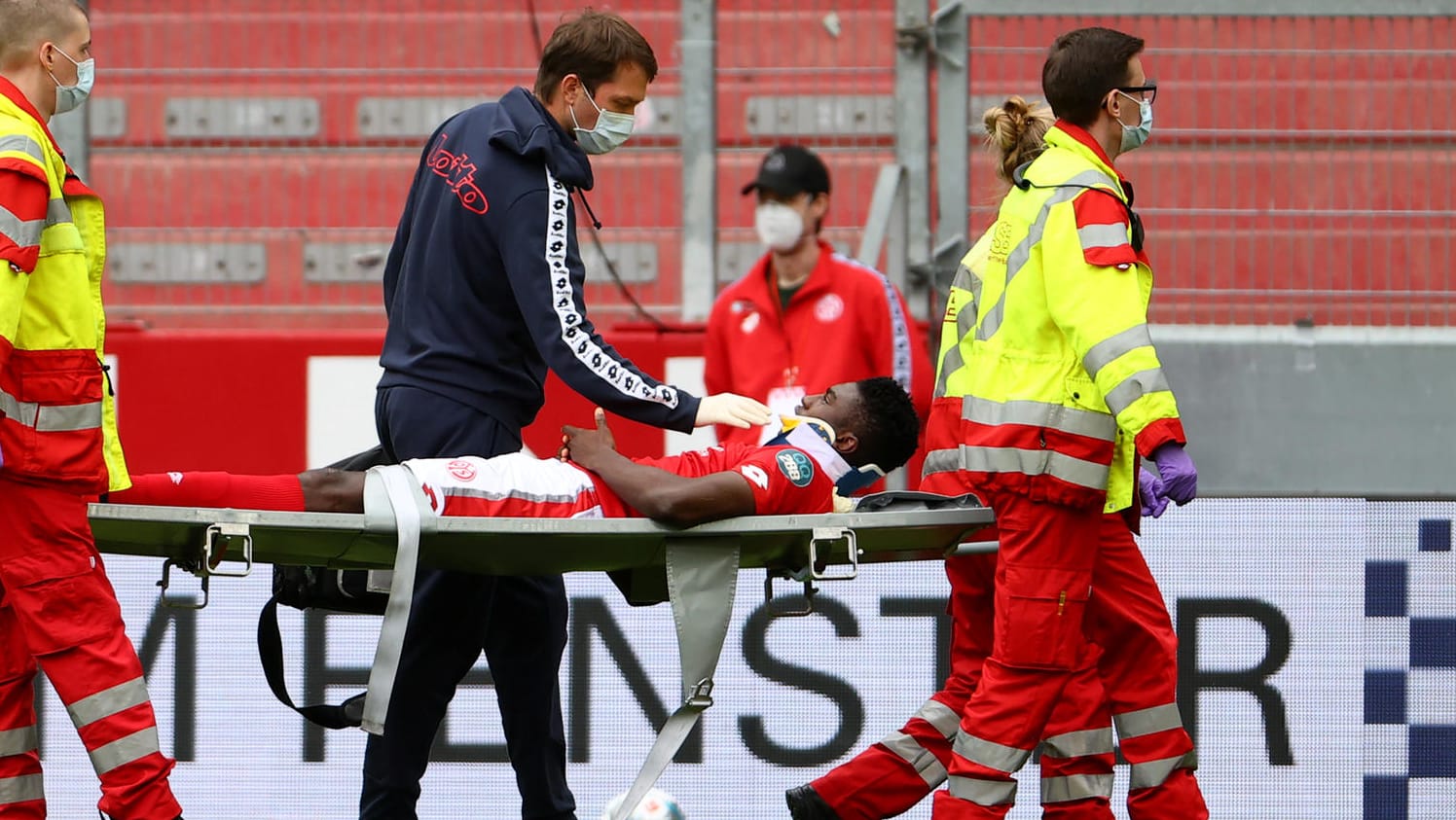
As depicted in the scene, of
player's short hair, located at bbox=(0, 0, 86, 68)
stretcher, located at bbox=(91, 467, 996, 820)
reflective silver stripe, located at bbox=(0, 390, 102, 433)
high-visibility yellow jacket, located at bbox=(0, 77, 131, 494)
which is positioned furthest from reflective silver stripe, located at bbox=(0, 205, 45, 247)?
stretcher, located at bbox=(91, 467, 996, 820)

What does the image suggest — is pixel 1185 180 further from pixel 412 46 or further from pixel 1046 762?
pixel 1046 762

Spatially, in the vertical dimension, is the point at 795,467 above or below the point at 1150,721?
above

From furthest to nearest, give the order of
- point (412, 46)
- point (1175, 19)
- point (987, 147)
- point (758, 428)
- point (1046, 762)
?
1. point (412, 46)
2. point (1175, 19)
3. point (758, 428)
4. point (987, 147)
5. point (1046, 762)

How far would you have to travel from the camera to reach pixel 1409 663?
17.3ft

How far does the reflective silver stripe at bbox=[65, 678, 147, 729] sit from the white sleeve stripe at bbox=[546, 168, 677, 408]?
1.09m

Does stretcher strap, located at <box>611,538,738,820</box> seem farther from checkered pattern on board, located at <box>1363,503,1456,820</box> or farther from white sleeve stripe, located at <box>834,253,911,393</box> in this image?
white sleeve stripe, located at <box>834,253,911,393</box>

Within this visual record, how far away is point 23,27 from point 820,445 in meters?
1.84

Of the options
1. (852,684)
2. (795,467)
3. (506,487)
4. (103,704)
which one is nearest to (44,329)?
(103,704)

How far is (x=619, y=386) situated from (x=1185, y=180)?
4.04m

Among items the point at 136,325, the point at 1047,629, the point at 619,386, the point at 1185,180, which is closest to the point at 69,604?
the point at 619,386

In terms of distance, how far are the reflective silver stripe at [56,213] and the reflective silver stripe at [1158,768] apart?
252 cm

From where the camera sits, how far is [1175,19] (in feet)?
25.0

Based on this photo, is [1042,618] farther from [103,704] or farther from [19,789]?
[19,789]

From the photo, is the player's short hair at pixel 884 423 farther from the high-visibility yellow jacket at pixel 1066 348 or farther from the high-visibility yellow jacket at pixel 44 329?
the high-visibility yellow jacket at pixel 44 329
